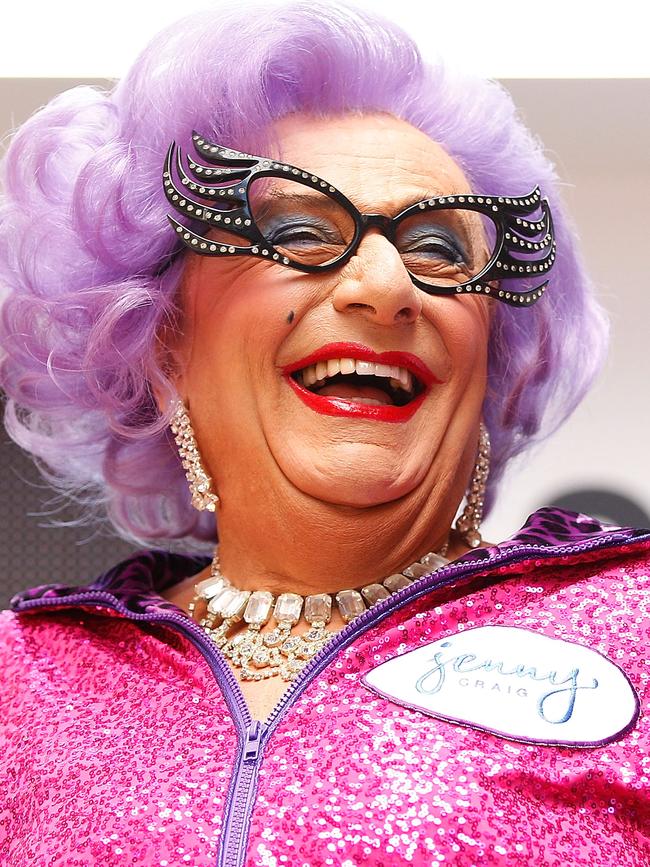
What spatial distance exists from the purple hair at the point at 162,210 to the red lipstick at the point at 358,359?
0.70 ft

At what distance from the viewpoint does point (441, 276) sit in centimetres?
132

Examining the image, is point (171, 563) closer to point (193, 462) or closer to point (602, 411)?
point (193, 462)

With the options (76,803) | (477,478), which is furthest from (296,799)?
(477,478)

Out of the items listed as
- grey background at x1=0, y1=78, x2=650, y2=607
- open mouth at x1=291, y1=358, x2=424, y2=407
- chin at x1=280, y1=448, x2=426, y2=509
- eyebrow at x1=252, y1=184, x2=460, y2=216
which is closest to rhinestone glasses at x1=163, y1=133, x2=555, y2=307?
eyebrow at x1=252, y1=184, x2=460, y2=216

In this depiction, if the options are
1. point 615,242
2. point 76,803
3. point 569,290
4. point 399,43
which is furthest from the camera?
point 615,242

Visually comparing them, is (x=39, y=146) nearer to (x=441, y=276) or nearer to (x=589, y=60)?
(x=441, y=276)

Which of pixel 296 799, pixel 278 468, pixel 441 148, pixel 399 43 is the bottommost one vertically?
pixel 296 799

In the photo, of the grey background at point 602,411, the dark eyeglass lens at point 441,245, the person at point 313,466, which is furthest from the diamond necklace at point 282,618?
the grey background at point 602,411

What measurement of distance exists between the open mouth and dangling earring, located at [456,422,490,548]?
→ 17 centimetres

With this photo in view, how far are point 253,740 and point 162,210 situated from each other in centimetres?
64

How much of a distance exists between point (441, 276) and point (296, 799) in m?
0.61

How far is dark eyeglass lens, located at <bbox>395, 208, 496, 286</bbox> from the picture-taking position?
1.30m

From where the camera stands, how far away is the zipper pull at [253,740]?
3.52ft

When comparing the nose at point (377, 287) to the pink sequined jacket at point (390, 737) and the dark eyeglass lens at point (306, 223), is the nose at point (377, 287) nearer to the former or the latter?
the dark eyeglass lens at point (306, 223)
